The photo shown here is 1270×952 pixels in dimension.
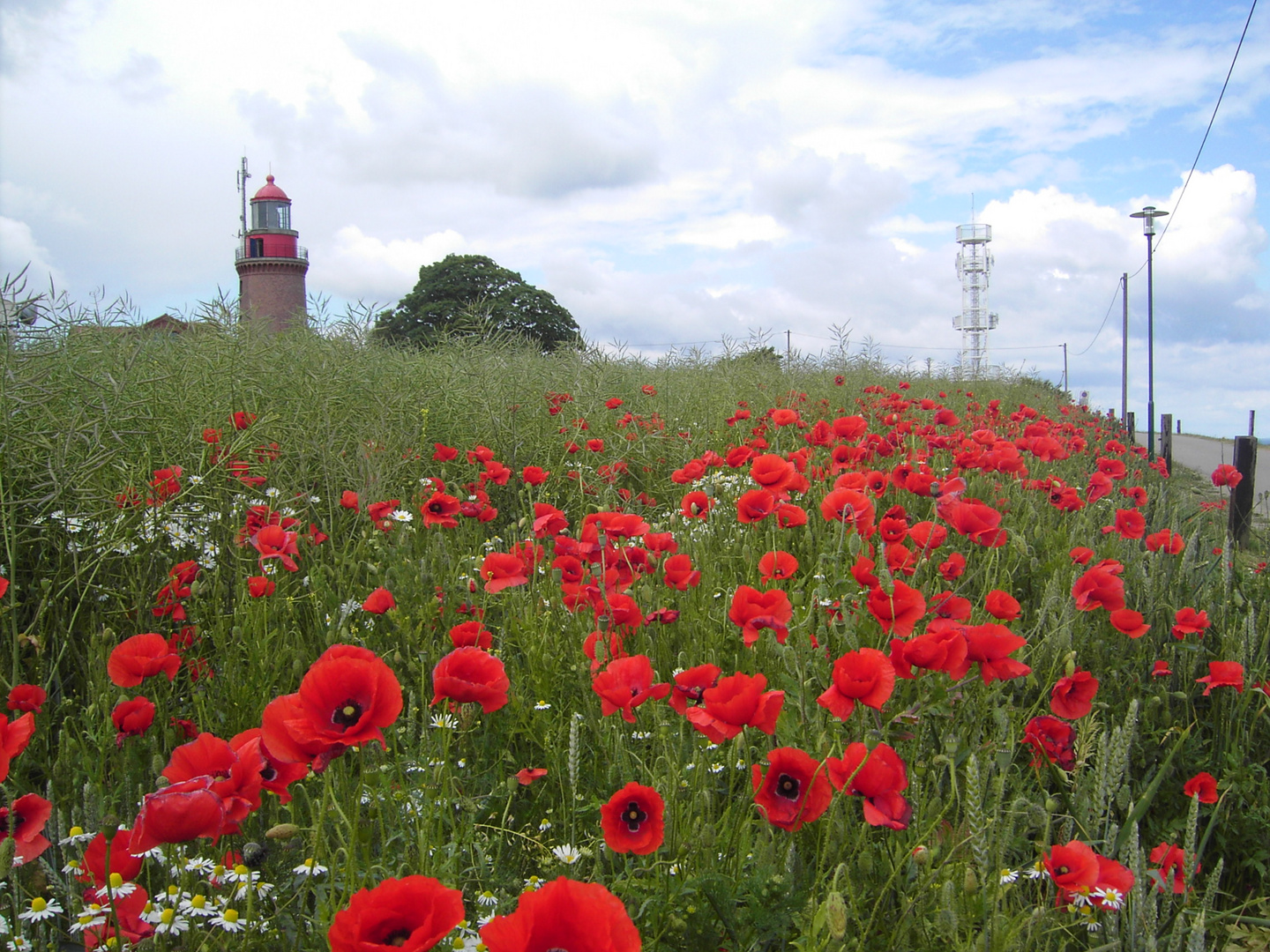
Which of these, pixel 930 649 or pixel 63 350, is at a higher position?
pixel 63 350

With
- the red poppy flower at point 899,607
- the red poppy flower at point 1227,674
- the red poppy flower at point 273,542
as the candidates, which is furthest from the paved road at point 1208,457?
the red poppy flower at point 273,542

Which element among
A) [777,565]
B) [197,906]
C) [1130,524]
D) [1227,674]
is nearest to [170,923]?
[197,906]

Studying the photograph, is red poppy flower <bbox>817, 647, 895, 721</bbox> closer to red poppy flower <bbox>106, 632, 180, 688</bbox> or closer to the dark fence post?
red poppy flower <bbox>106, 632, 180, 688</bbox>

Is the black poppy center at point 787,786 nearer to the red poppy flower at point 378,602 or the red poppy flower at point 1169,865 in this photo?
the red poppy flower at point 1169,865

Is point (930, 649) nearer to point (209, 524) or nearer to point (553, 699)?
point (553, 699)

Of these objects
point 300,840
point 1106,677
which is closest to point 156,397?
point 300,840

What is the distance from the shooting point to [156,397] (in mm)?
3689

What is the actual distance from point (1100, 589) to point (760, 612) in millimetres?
912

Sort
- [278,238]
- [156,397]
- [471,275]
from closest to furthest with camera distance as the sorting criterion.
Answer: [156,397], [471,275], [278,238]

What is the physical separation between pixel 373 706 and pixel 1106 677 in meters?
2.34

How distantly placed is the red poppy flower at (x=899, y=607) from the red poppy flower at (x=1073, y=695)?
360 millimetres

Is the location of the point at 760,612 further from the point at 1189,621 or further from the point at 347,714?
the point at 1189,621

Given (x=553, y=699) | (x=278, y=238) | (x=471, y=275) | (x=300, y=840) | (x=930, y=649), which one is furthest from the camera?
(x=278, y=238)

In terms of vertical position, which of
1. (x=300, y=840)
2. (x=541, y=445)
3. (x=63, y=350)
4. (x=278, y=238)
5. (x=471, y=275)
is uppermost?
(x=278, y=238)
